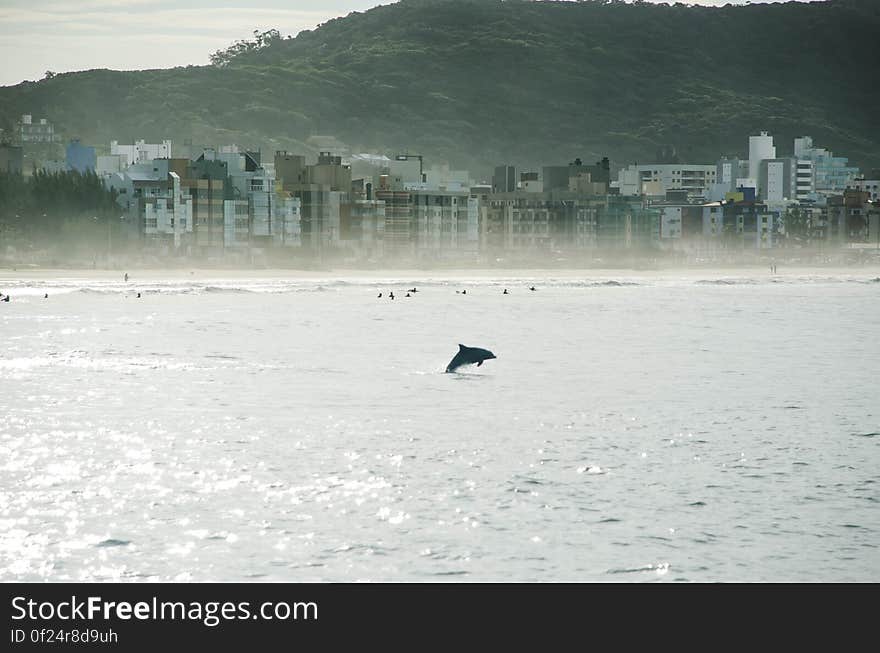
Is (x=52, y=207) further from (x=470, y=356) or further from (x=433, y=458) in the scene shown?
(x=433, y=458)

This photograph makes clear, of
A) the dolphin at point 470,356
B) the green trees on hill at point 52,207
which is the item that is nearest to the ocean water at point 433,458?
the dolphin at point 470,356

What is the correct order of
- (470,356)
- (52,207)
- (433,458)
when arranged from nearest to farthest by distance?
(433,458)
(470,356)
(52,207)

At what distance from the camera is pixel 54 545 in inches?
712

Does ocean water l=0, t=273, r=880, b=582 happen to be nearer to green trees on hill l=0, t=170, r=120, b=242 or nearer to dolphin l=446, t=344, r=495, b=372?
dolphin l=446, t=344, r=495, b=372

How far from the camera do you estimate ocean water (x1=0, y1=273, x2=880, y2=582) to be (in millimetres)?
17812

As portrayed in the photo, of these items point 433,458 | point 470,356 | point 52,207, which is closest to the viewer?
point 433,458

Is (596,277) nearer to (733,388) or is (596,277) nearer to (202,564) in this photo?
(733,388)

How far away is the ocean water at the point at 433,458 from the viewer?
17.8 metres

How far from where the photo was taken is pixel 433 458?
25.4m

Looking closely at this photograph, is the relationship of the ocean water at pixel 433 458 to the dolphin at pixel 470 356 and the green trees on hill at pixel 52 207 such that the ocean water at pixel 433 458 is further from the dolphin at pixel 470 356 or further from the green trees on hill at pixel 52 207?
the green trees on hill at pixel 52 207

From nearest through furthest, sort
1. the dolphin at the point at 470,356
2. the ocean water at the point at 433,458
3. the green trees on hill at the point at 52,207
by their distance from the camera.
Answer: the ocean water at the point at 433,458
the dolphin at the point at 470,356
the green trees on hill at the point at 52,207

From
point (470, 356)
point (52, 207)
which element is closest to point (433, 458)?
point (470, 356)
